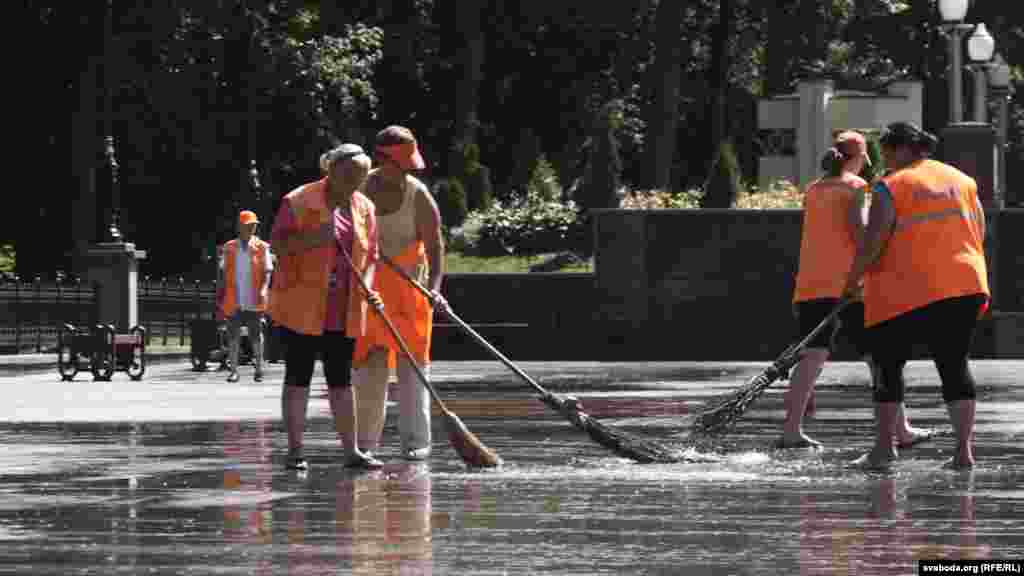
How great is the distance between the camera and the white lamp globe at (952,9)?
30375mm

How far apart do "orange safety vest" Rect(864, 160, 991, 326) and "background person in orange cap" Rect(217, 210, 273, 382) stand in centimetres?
1422

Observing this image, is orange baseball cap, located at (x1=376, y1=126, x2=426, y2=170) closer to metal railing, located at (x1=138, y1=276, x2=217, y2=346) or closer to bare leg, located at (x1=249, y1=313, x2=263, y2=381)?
bare leg, located at (x1=249, y1=313, x2=263, y2=381)

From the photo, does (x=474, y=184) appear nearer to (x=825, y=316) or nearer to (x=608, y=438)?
(x=825, y=316)

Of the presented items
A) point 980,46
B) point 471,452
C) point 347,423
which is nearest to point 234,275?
point 980,46

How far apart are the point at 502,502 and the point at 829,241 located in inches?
168

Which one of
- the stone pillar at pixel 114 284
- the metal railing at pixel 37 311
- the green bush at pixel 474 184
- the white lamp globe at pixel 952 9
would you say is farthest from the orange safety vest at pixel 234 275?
the green bush at pixel 474 184

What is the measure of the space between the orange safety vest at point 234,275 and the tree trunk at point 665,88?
1144 inches

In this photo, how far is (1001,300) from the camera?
29656 millimetres

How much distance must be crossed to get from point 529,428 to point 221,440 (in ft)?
7.00

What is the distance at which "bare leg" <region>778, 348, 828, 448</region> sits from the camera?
14258 millimetres

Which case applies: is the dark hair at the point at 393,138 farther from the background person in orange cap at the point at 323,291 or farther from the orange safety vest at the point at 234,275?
the orange safety vest at the point at 234,275

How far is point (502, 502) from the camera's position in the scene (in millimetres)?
10859

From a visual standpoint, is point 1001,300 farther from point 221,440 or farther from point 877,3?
point 877,3

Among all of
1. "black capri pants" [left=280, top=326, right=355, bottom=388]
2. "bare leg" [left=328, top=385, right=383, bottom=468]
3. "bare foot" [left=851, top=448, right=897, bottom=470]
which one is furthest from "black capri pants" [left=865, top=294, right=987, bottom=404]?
"black capri pants" [left=280, top=326, right=355, bottom=388]
